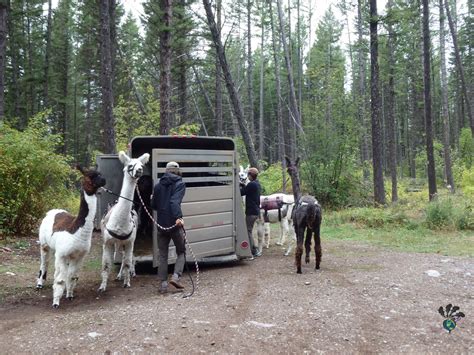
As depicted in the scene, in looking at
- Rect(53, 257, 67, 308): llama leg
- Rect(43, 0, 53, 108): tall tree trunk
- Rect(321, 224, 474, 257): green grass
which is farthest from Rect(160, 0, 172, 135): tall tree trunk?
Rect(43, 0, 53, 108): tall tree trunk

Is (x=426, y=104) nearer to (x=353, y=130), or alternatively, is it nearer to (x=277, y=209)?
(x=353, y=130)

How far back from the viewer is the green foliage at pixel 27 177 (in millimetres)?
10469

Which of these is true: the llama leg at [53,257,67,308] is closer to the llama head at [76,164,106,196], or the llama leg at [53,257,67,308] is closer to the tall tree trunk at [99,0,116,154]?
the llama head at [76,164,106,196]

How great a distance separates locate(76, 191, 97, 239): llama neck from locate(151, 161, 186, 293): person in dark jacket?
3.31 feet

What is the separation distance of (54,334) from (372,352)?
3540 millimetres

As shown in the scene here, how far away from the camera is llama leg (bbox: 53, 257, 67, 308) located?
6.05 meters

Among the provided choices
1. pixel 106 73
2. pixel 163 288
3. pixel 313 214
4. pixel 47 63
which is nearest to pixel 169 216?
pixel 163 288

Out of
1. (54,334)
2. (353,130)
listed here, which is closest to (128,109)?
(353,130)

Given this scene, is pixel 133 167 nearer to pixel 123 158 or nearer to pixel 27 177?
pixel 123 158

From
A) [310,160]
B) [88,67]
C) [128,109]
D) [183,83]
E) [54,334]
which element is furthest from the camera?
[88,67]

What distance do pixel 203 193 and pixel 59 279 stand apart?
3.10 m

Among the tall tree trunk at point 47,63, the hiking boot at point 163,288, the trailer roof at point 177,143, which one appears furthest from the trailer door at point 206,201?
the tall tree trunk at point 47,63

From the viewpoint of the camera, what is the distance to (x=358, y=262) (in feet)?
29.2

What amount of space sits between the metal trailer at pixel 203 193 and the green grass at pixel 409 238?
14.9 feet
